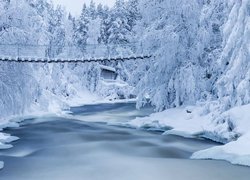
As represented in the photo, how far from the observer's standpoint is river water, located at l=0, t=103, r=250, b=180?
38.7 feet

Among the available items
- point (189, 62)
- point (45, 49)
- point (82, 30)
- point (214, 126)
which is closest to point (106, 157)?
point (214, 126)

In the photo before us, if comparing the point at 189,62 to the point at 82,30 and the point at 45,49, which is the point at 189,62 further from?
the point at 82,30

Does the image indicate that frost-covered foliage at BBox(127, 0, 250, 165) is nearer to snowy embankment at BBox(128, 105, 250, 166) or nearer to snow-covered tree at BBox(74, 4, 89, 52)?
snowy embankment at BBox(128, 105, 250, 166)

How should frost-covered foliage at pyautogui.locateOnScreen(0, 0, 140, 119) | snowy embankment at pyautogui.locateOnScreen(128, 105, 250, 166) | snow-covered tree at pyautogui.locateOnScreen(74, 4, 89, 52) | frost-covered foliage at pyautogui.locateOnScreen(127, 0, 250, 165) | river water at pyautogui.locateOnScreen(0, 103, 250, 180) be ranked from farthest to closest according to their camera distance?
snow-covered tree at pyautogui.locateOnScreen(74, 4, 89, 52) → frost-covered foliage at pyautogui.locateOnScreen(0, 0, 140, 119) → frost-covered foliage at pyautogui.locateOnScreen(127, 0, 250, 165) → snowy embankment at pyautogui.locateOnScreen(128, 105, 250, 166) → river water at pyautogui.locateOnScreen(0, 103, 250, 180)

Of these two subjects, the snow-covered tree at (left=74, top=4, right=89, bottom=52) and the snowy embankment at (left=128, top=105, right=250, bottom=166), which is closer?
the snowy embankment at (left=128, top=105, right=250, bottom=166)

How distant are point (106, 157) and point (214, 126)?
5.70 metres

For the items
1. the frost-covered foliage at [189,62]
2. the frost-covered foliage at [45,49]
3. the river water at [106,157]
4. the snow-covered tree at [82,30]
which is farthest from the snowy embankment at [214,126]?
the snow-covered tree at [82,30]

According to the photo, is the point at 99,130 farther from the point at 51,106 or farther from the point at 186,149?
the point at 51,106

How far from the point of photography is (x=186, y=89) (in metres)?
23.0

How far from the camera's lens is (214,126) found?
59.7ft

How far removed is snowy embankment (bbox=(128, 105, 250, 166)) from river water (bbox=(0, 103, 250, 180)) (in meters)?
0.50

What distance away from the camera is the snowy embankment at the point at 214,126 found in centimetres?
1331

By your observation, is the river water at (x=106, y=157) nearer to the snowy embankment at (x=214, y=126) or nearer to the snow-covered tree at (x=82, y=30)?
the snowy embankment at (x=214, y=126)

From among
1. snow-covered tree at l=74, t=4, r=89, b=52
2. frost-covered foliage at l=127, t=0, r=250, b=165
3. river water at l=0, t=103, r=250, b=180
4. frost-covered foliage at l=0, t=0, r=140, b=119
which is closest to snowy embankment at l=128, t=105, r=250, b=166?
frost-covered foliage at l=127, t=0, r=250, b=165
